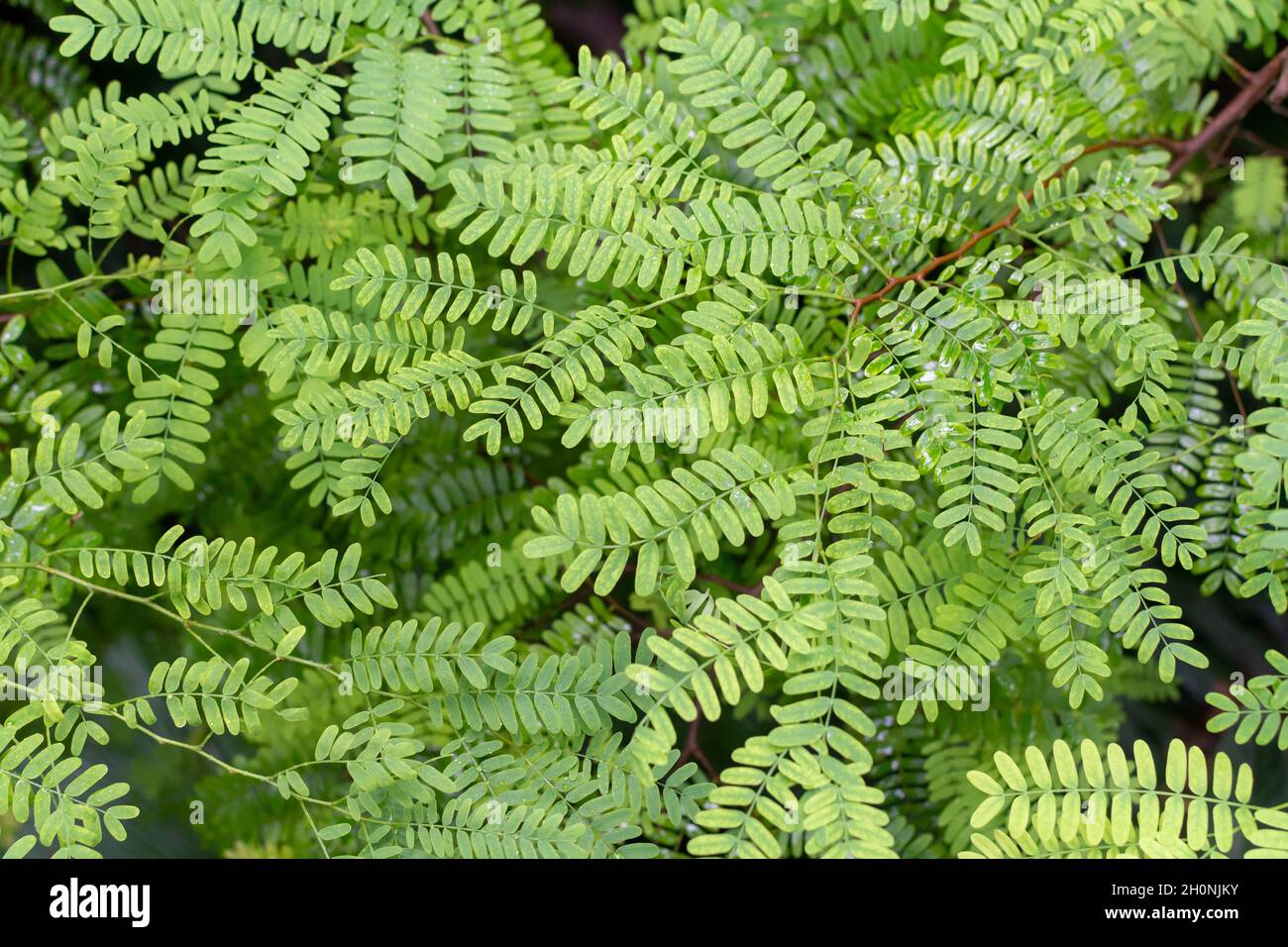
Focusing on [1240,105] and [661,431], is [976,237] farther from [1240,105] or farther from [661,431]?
[1240,105]

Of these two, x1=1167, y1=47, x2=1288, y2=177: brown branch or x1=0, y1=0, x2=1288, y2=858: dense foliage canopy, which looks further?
x1=1167, y1=47, x2=1288, y2=177: brown branch

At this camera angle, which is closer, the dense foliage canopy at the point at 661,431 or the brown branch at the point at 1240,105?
the dense foliage canopy at the point at 661,431

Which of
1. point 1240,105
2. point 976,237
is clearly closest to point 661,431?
point 976,237

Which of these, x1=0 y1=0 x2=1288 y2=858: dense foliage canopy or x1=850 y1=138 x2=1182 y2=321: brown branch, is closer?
x1=0 y1=0 x2=1288 y2=858: dense foliage canopy

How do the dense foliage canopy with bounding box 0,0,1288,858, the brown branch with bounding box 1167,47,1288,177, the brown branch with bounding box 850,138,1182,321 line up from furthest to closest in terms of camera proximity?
1. the brown branch with bounding box 1167,47,1288,177
2. the brown branch with bounding box 850,138,1182,321
3. the dense foliage canopy with bounding box 0,0,1288,858

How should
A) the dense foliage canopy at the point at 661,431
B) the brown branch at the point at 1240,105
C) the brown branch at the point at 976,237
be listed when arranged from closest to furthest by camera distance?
1. the dense foliage canopy at the point at 661,431
2. the brown branch at the point at 976,237
3. the brown branch at the point at 1240,105

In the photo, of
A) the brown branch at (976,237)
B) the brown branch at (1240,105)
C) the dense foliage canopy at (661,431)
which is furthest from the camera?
the brown branch at (1240,105)

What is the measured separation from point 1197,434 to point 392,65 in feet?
3.97

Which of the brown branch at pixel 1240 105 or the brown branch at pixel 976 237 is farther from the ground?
the brown branch at pixel 1240 105

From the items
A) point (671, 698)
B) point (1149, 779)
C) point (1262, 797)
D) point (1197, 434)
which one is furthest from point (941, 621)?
point (1262, 797)

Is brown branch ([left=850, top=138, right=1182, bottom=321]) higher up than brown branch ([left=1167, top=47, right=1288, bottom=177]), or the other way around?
brown branch ([left=1167, top=47, right=1288, bottom=177])

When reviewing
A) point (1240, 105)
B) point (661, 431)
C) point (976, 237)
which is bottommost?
point (661, 431)

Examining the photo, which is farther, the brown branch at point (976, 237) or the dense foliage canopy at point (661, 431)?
the brown branch at point (976, 237)

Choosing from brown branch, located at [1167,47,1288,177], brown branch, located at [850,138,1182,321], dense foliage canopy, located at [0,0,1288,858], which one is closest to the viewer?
dense foliage canopy, located at [0,0,1288,858]
